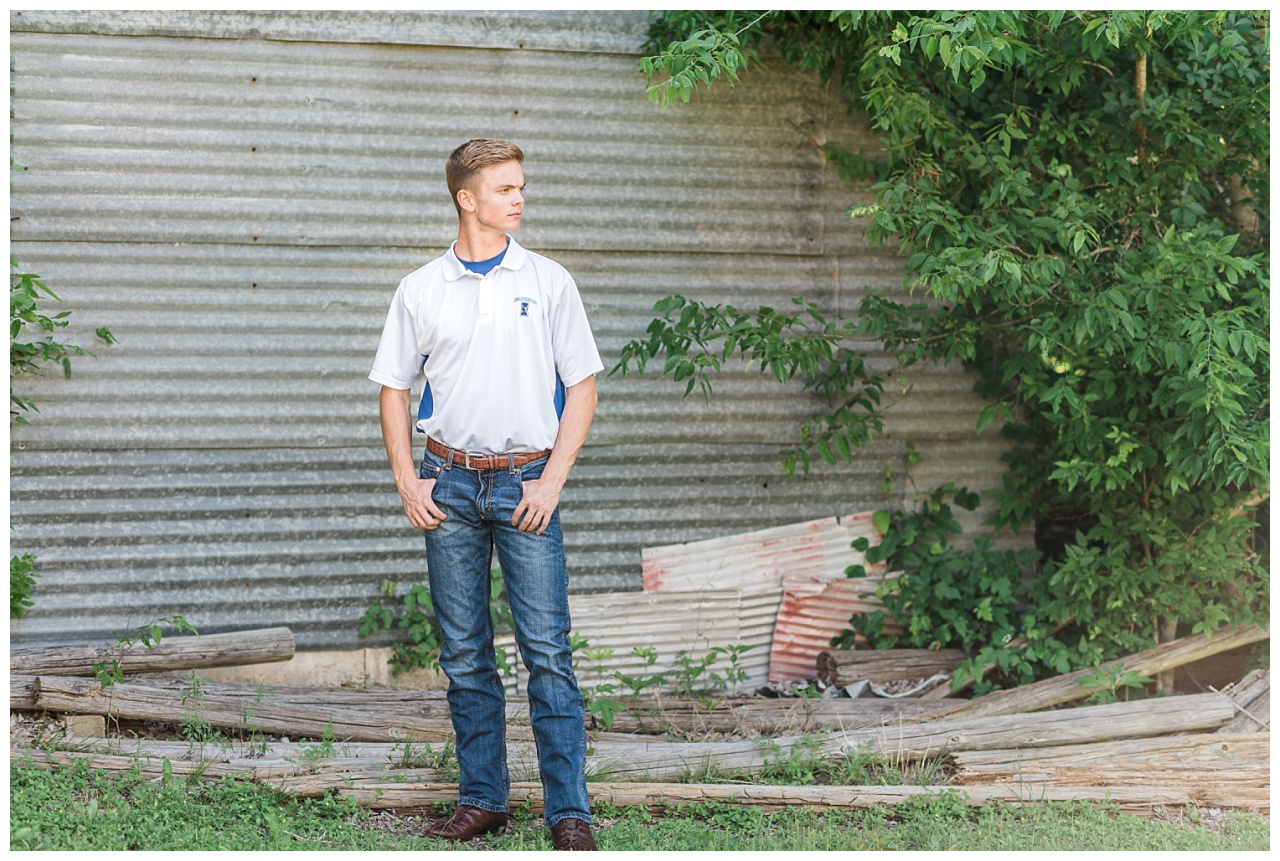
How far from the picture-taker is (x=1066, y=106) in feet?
19.1

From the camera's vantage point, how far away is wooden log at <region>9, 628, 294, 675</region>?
202 inches

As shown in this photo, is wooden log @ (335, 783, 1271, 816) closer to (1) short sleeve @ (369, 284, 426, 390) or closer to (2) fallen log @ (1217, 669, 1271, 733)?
(2) fallen log @ (1217, 669, 1271, 733)

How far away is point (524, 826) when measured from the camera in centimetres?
418

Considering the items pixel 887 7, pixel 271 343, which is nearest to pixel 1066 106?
pixel 887 7

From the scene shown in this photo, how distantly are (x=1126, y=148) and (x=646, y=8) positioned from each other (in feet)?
7.97

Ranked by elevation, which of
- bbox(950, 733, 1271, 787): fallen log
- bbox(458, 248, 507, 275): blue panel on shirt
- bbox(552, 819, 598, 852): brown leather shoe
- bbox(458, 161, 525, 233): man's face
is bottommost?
bbox(950, 733, 1271, 787): fallen log

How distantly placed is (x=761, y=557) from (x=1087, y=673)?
5.62ft

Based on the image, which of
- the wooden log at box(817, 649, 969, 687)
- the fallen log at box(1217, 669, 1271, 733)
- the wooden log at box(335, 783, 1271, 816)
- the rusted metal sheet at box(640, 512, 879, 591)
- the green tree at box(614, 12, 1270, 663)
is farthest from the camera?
the rusted metal sheet at box(640, 512, 879, 591)

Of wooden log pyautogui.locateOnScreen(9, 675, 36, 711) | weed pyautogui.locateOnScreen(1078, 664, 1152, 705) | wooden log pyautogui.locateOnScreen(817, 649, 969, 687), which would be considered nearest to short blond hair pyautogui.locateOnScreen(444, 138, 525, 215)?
wooden log pyautogui.locateOnScreen(9, 675, 36, 711)

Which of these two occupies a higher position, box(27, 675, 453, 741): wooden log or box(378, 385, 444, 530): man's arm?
box(378, 385, 444, 530): man's arm

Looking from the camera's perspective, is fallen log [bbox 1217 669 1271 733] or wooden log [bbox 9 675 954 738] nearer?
fallen log [bbox 1217 669 1271 733]

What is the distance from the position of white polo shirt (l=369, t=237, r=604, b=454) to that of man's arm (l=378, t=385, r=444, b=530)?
2.5 inches

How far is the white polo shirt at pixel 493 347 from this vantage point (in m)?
3.89

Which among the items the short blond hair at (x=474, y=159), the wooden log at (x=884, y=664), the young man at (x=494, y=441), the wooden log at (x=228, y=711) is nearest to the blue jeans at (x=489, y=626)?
the young man at (x=494, y=441)
